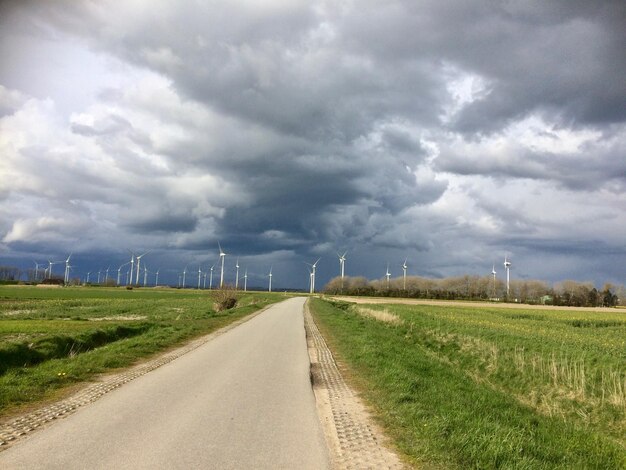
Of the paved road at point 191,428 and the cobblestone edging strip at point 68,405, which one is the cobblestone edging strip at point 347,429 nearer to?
the paved road at point 191,428

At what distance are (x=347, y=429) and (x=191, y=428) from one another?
260cm

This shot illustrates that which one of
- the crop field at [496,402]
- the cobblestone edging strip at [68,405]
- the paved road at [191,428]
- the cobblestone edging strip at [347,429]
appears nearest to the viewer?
the paved road at [191,428]

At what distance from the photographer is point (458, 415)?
898cm

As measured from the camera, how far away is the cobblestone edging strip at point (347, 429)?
664 cm

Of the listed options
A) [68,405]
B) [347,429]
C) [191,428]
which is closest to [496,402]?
[347,429]

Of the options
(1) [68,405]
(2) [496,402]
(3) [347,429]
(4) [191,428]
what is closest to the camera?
(4) [191,428]

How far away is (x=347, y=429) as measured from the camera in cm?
827

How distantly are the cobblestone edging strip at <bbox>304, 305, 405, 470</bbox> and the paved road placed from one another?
243 mm

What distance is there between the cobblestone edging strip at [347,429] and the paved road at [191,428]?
9.6 inches

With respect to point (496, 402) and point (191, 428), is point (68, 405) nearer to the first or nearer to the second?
point (191, 428)

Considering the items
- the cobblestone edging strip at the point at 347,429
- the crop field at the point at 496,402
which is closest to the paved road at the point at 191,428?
the cobblestone edging strip at the point at 347,429

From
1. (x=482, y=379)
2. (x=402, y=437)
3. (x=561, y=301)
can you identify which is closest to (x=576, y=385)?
(x=482, y=379)

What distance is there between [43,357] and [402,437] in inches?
549

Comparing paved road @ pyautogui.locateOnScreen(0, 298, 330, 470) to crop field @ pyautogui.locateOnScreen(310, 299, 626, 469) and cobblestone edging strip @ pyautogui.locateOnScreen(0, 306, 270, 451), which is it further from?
crop field @ pyautogui.locateOnScreen(310, 299, 626, 469)
